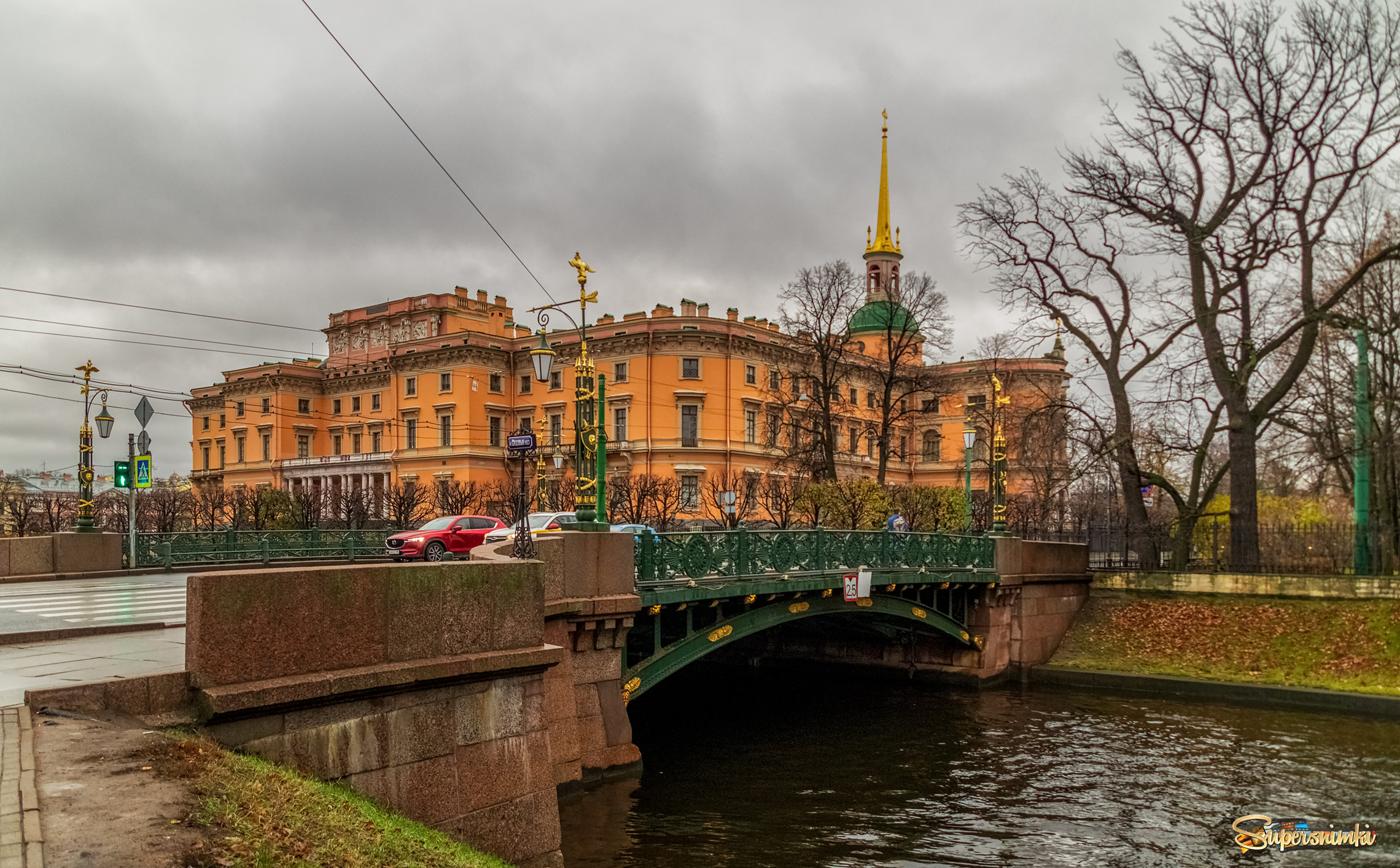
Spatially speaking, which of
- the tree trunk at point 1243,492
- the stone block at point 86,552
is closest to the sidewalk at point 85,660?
the stone block at point 86,552

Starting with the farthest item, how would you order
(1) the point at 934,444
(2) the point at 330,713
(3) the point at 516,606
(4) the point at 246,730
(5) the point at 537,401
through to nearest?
(1) the point at 934,444 < (5) the point at 537,401 < (3) the point at 516,606 < (2) the point at 330,713 < (4) the point at 246,730

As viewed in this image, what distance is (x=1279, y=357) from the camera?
3262 cm

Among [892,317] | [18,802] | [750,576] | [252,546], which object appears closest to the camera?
[18,802]

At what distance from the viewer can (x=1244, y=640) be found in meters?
24.1

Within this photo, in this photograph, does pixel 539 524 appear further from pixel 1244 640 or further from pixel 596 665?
pixel 1244 640

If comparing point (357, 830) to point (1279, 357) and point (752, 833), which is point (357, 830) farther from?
point (1279, 357)

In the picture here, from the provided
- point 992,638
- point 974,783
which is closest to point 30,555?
point 974,783

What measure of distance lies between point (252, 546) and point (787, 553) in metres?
17.2

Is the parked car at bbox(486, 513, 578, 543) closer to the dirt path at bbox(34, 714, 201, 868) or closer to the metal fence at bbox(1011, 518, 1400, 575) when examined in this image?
the dirt path at bbox(34, 714, 201, 868)

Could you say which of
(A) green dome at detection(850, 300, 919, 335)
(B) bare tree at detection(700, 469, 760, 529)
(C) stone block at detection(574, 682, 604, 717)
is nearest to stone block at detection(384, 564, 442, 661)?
(C) stone block at detection(574, 682, 604, 717)

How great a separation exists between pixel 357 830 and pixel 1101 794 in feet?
42.2

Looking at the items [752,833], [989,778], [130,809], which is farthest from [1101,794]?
[130,809]

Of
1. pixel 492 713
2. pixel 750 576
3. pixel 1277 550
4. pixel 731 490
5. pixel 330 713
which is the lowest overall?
pixel 492 713

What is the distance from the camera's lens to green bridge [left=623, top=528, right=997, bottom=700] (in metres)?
14.9
